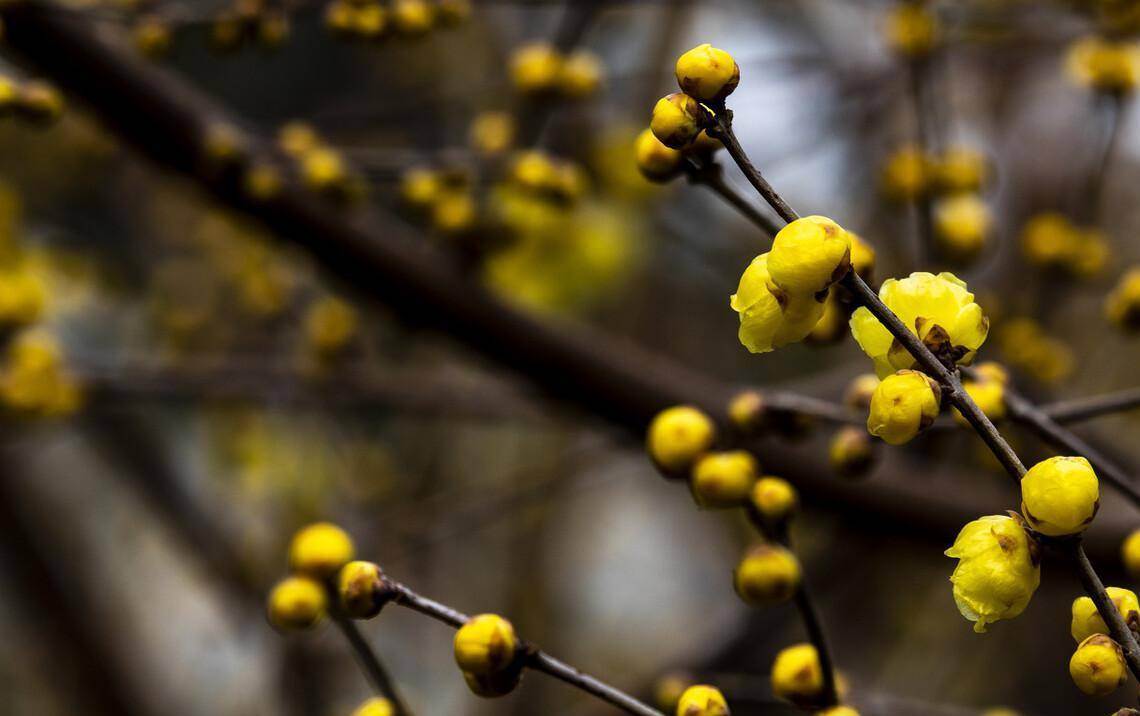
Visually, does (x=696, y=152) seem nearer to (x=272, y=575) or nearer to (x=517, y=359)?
(x=517, y=359)

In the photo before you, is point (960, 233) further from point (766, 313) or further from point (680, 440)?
point (766, 313)

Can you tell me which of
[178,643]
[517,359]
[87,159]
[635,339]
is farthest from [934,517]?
[178,643]

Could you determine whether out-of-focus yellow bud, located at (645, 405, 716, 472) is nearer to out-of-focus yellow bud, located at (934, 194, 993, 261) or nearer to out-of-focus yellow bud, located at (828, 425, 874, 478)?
out-of-focus yellow bud, located at (828, 425, 874, 478)

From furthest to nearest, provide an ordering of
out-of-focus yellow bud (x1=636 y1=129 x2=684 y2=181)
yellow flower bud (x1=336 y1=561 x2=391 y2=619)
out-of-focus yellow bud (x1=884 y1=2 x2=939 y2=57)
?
out-of-focus yellow bud (x1=884 y1=2 x2=939 y2=57)
out-of-focus yellow bud (x1=636 y1=129 x2=684 y2=181)
yellow flower bud (x1=336 y1=561 x2=391 y2=619)

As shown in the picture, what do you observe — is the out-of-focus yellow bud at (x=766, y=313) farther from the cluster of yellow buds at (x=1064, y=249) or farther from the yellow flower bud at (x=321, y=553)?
the cluster of yellow buds at (x=1064, y=249)

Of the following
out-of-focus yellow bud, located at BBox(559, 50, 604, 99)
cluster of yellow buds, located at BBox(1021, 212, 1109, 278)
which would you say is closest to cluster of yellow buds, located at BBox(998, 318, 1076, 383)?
cluster of yellow buds, located at BBox(1021, 212, 1109, 278)

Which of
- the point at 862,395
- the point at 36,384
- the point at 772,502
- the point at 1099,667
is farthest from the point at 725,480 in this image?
the point at 36,384
